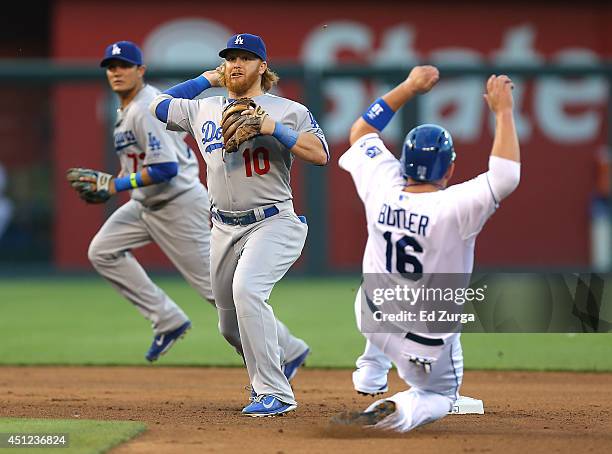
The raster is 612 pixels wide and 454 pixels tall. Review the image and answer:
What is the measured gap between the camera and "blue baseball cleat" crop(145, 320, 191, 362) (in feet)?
28.3

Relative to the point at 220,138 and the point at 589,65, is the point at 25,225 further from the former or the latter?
the point at 220,138

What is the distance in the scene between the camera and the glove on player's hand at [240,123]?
6102 millimetres

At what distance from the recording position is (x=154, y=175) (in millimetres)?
8180

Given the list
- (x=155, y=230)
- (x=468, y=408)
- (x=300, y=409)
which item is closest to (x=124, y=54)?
(x=155, y=230)

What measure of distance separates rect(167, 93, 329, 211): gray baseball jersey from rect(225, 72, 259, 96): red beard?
85 millimetres

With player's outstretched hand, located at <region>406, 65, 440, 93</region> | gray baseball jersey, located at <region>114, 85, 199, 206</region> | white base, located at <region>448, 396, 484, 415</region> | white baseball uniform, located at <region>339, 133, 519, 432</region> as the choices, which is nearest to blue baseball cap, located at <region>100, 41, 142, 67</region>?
gray baseball jersey, located at <region>114, 85, 199, 206</region>

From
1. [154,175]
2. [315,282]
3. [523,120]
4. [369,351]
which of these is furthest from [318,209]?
[369,351]

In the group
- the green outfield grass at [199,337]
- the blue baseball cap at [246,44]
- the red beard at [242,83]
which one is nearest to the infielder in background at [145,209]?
the green outfield grass at [199,337]

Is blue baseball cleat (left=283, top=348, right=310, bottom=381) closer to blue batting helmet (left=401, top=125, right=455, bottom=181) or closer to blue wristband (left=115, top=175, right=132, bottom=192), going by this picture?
blue wristband (left=115, top=175, right=132, bottom=192)

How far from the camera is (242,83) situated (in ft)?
21.1

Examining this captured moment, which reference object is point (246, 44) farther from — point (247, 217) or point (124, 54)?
point (124, 54)

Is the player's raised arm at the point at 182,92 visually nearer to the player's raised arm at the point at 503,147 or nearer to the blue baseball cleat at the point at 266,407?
the blue baseball cleat at the point at 266,407

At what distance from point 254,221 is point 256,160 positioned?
334 millimetres

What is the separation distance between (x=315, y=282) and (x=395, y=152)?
2140mm
